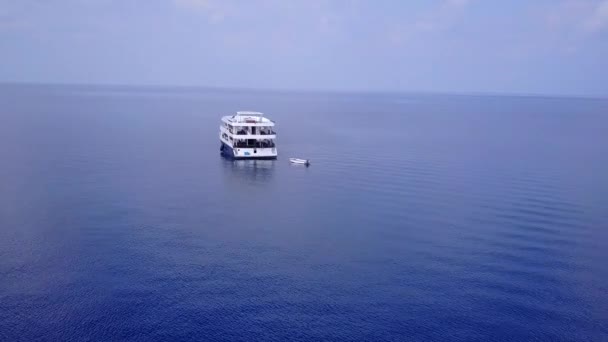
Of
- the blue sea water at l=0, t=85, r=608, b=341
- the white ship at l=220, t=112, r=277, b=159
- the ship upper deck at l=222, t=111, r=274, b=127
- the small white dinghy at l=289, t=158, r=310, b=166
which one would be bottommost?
the blue sea water at l=0, t=85, r=608, b=341

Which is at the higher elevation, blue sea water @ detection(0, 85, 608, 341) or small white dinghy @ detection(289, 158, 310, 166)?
small white dinghy @ detection(289, 158, 310, 166)

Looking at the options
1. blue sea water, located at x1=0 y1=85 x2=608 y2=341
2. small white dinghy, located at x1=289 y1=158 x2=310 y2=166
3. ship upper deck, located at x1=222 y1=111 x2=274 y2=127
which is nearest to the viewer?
blue sea water, located at x1=0 y1=85 x2=608 y2=341

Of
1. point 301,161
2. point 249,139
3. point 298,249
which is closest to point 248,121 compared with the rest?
point 249,139

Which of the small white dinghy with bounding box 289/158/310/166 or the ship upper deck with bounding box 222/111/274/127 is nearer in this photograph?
the small white dinghy with bounding box 289/158/310/166

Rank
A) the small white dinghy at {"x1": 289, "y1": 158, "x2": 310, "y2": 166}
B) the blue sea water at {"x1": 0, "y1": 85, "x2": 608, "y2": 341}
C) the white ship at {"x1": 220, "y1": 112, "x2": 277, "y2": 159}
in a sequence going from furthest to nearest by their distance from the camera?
1. the white ship at {"x1": 220, "y1": 112, "x2": 277, "y2": 159}
2. the small white dinghy at {"x1": 289, "y1": 158, "x2": 310, "y2": 166}
3. the blue sea water at {"x1": 0, "y1": 85, "x2": 608, "y2": 341}

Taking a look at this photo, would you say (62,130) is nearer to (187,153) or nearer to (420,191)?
(187,153)

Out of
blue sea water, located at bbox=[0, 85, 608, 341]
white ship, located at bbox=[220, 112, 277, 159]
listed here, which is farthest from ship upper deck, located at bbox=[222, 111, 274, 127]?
blue sea water, located at bbox=[0, 85, 608, 341]

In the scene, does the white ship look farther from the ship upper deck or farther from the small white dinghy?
the small white dinghy
